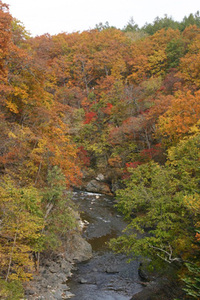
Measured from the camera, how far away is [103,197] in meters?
29.8

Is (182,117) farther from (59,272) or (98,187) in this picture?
(59,272)

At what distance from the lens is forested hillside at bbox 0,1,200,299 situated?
10.4 meters

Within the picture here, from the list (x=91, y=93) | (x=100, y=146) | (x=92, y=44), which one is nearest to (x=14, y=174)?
(x=100, y=146)

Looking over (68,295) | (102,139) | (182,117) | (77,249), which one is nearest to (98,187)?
(102,139)

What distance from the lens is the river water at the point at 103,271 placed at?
41.2 feet

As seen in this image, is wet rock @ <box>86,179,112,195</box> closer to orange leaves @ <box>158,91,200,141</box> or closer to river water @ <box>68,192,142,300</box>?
river water @ <box>68,192,142,300</box>

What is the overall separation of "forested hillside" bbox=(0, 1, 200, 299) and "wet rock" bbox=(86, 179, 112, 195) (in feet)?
4.24

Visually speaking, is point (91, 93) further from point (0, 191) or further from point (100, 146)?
point (0, 191)

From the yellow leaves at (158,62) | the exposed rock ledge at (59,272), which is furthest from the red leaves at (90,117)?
the exposed rock ledge at (59,272)

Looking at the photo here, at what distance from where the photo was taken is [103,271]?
1502cm

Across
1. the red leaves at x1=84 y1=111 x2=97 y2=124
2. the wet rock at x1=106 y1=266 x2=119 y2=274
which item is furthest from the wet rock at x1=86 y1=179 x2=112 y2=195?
the wet rock at x1=106 y1=266 x2=119 y2=274

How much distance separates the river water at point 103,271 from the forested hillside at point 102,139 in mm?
1792

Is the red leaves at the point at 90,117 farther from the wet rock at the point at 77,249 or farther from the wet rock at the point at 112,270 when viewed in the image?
the wet rock at the point at 112,270

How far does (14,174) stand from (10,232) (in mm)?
5294
